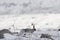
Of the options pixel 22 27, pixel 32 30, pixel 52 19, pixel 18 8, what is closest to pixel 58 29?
pixel 52 19

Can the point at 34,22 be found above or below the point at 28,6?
below

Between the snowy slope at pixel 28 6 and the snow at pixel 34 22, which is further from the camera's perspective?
the snowy slope at pixel 28 6

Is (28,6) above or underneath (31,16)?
above

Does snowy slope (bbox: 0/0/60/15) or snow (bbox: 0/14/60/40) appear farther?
snowy slope (bbox: 0/0/60/15)

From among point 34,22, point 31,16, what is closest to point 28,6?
point 31,16

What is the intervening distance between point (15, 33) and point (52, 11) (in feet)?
1.96

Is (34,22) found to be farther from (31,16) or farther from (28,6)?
(28,6)

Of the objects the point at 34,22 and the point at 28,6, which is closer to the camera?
the point at 34,22

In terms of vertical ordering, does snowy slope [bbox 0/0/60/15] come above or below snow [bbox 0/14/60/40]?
above

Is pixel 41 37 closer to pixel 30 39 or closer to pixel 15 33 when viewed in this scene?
pixel 30 39

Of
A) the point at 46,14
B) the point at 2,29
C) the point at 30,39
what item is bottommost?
the point at 30,39

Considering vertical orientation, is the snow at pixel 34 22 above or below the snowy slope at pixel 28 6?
below

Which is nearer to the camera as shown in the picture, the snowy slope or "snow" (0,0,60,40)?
"snow" (0,0,60,40)

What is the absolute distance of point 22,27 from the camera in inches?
84.4
